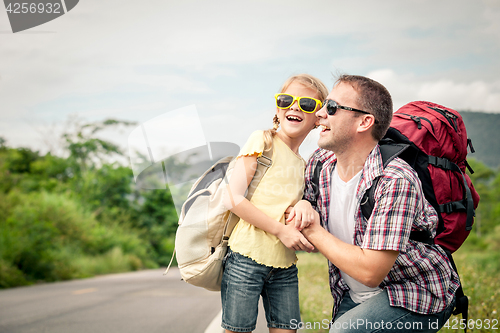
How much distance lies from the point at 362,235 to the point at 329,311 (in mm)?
2667

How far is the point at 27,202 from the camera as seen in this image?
39.9 ft

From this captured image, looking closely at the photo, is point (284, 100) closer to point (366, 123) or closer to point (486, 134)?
point (366, 123)

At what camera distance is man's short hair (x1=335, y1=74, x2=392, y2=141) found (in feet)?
7.08

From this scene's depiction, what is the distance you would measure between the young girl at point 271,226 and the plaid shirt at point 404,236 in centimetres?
37

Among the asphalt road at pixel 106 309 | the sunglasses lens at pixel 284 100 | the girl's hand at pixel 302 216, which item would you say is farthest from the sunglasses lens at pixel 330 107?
the asphalt road at pixel 106 309

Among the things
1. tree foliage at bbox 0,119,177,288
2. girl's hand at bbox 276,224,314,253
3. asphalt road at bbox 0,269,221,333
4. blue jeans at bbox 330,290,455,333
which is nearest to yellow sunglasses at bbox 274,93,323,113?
girl's hand at bbox 276,224,314,253

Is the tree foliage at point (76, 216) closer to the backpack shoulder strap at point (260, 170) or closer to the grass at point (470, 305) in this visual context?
the grass at point (470, 305)

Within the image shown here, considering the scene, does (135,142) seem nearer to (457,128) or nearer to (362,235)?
(362,235)

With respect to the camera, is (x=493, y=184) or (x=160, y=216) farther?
(x=160, y=216)

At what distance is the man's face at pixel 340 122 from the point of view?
7.10 feet

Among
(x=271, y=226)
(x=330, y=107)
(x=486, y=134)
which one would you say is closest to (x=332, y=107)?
(x=330, y=107)

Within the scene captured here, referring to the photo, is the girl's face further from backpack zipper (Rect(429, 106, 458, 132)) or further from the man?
backpack zipper (Rect(429, 106, 458, 132))

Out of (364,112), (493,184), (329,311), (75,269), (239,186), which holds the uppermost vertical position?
(364,112)

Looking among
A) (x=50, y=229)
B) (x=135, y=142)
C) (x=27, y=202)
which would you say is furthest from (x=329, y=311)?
(x=27, y=202)
